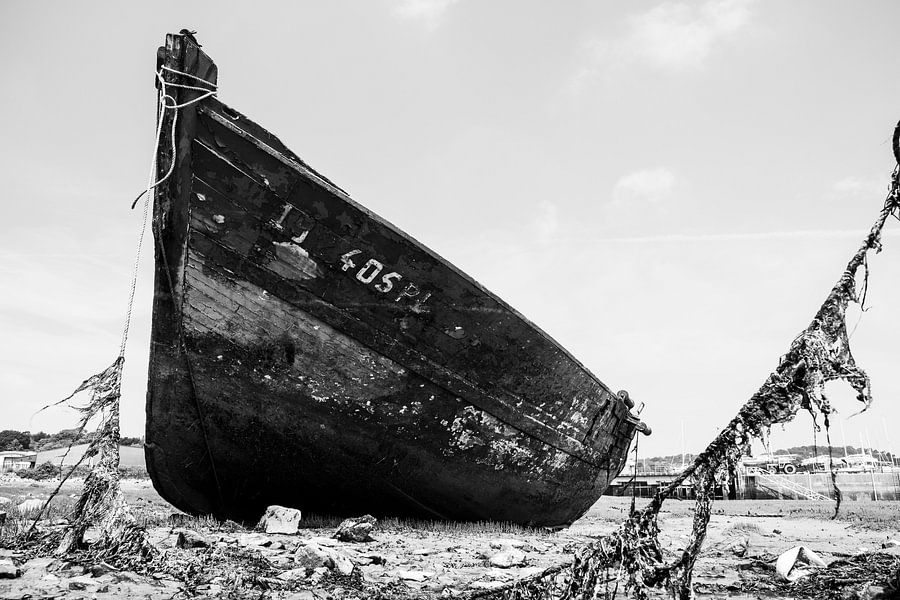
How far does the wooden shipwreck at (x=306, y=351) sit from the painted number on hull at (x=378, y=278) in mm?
13

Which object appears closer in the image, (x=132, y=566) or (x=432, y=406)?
(x=132, y=566)

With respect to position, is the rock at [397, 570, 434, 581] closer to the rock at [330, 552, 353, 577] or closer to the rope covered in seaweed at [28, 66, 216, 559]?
the rock at [330, 552, 353, 577]

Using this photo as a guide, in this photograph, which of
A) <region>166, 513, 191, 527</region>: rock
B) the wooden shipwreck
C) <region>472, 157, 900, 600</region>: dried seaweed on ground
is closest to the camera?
<region>472, 157, 900, 600</region>: dried seaweed on ground

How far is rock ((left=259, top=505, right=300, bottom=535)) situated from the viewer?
4.81 meters

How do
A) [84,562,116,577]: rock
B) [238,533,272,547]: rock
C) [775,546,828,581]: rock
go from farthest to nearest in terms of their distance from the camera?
[238,533,272,547]: rock
[775,546,828,581]: rock
[84,562,116,577]: rock

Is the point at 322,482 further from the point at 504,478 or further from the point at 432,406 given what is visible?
the point at 504,478

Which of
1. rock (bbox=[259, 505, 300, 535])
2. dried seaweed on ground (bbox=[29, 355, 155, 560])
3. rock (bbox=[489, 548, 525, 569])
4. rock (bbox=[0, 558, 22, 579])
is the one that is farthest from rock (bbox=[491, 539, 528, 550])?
rock (bbox=[0, 558, 22, 579])

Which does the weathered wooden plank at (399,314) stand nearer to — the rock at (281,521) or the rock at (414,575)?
the rock at (281,521)

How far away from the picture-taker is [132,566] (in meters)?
3.35

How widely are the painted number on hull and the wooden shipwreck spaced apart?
1 centimetres

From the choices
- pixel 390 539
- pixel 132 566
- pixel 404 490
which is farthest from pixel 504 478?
pixel 132 566

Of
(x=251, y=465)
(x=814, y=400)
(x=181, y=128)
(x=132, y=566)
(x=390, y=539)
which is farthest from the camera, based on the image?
(x=251, y=465)

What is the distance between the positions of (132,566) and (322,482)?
2.17 metres

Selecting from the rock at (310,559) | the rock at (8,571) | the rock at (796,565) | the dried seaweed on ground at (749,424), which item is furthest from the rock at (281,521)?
the rock at (796,565)
